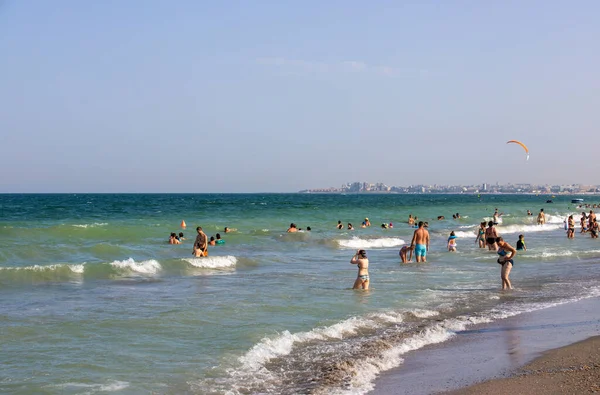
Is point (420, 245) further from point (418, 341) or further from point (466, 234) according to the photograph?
point (466, 234)

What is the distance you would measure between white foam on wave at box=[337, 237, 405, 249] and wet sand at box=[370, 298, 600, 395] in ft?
63.9

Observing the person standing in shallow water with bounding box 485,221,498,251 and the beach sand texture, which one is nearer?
the beach sand texture

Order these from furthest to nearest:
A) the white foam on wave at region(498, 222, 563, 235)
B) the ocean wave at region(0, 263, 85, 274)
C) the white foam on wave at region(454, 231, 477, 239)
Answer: the white foam on wave at region(498, 222, 563, 235), the white foam on wave at region(454, 231, 477, 239), the ocean wave at region(0, 263, 85, 274)

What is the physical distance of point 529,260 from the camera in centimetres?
2234

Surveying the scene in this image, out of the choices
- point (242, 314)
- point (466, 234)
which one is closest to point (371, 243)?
point (466, 234)

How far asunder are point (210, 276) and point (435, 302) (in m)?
7.10

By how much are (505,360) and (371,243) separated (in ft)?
79.2

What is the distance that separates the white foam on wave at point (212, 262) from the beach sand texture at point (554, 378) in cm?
1360

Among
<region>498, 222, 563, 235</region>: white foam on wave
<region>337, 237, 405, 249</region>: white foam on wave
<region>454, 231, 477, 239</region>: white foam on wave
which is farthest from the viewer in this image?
<region>498, 222, 563, 235</region>: white foam on wave

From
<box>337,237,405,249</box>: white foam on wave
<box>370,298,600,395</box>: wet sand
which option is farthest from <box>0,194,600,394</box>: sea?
<box>337,237,405,249</box>: white foam on wave

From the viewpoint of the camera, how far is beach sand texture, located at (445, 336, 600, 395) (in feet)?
22.1

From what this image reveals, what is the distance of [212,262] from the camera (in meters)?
21.1

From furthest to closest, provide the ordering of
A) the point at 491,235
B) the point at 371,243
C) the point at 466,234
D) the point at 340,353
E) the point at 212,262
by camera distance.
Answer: the point at 466,234 → the point at 371,243 → the point at 491,235 → the point at 212,262 → the point at 340,353

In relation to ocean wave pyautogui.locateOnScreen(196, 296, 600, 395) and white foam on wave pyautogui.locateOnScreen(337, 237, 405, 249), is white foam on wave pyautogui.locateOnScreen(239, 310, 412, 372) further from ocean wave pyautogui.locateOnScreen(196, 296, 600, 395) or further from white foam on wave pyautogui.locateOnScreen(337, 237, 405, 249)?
white foam on wave pyautogui.locateOnScreen(337, 237, 405, 249)
